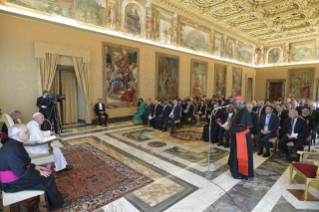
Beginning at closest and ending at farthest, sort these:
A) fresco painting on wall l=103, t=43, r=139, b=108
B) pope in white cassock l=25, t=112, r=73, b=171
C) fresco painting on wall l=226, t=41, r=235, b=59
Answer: pope in white cassock l=25, t=112, r=73, b=171 < fresco painting on wall l=103, t=43, r=139, b=108 < fresco painting on wall l=226, t=41, r=235, b=59

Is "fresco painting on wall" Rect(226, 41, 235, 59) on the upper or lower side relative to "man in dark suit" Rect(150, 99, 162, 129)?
upper

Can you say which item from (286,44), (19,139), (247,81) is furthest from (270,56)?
(19,139)

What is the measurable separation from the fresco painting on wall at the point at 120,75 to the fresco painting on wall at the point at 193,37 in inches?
173

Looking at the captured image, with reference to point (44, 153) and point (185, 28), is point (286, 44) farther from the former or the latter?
point (44, 153)

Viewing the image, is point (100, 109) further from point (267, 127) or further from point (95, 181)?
point (267, 127)

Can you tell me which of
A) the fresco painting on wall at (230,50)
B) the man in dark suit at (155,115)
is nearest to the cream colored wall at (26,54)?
the man in dark suit at (155,115)

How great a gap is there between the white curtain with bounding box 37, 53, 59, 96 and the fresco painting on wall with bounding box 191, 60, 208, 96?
1000 cm

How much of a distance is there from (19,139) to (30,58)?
20.8 feet

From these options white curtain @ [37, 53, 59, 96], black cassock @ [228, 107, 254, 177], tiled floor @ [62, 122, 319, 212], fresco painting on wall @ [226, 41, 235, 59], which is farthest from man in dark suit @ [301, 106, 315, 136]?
fresco painting on wall @ [226, 41, 235, 59]

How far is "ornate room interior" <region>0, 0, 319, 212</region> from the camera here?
11.4 feet

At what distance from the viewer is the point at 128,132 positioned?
8000mm

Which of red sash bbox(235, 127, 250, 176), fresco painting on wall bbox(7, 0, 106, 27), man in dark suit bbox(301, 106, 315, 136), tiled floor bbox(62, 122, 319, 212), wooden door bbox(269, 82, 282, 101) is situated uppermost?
fresco painting on wall bbox(7, 0, 106, 27)

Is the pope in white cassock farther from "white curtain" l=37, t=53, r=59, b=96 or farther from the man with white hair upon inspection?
"white curtain" l=37, t=53, r=59, b=96

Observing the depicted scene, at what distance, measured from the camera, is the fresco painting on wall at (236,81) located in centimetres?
1920
